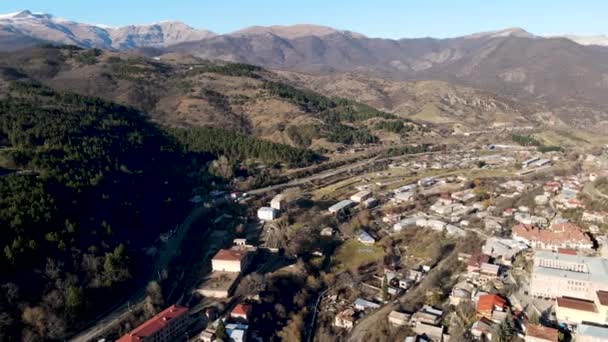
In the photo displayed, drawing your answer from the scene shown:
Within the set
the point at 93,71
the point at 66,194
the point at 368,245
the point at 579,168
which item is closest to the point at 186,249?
the point at 66,194

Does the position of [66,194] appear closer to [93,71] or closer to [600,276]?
[600,276]

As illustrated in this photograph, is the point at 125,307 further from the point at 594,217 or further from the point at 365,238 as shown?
the point at 594,217

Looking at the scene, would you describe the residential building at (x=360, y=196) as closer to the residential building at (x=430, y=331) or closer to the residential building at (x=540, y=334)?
the residential building at (x=430, y=331)

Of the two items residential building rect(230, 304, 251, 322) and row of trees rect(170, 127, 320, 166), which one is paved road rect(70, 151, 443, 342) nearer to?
row of trees rect(170, 127, 320, 166)

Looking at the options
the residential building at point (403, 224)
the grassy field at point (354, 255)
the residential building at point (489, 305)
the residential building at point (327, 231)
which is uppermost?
the residential building at point (489, 305)

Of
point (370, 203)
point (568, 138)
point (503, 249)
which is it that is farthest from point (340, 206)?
point (568, 138)

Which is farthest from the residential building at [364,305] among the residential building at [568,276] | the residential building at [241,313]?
the residential building at [568,276]
